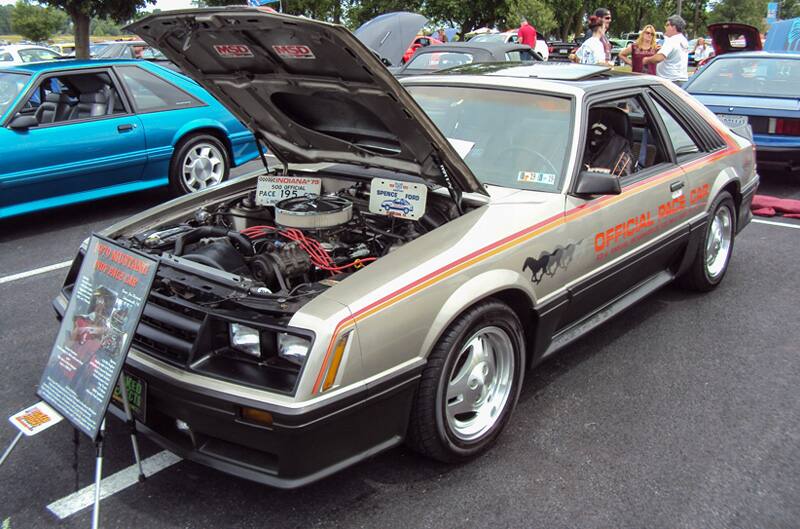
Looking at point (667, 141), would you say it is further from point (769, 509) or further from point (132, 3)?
point (132, 3)

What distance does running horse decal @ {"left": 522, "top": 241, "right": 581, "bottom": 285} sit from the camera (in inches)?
118

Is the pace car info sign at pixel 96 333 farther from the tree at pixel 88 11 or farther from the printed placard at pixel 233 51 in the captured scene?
the tree at pixel 88 11

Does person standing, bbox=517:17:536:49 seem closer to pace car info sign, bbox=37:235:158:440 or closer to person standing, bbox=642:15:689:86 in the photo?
person standing, bbox=642:15:689:86

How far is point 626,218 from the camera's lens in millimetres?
3572

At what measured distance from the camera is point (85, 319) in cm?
254

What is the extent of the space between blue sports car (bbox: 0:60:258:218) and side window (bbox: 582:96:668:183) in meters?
4.33

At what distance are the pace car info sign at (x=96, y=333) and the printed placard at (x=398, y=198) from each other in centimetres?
123

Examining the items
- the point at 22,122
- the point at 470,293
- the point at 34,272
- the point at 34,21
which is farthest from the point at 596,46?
the point at 34,21

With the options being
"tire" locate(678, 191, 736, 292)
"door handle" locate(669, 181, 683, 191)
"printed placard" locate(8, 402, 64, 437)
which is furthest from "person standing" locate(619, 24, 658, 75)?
"printed placard" locate(8, 402, 64, 437)

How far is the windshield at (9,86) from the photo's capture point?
5957mm

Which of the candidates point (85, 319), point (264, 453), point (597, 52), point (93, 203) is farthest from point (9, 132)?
point (597, 52)

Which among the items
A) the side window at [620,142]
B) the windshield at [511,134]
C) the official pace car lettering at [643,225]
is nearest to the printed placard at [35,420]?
the windshield at [511,134]

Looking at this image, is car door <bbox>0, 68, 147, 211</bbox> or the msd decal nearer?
the msd decal

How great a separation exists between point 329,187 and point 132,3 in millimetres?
10193
